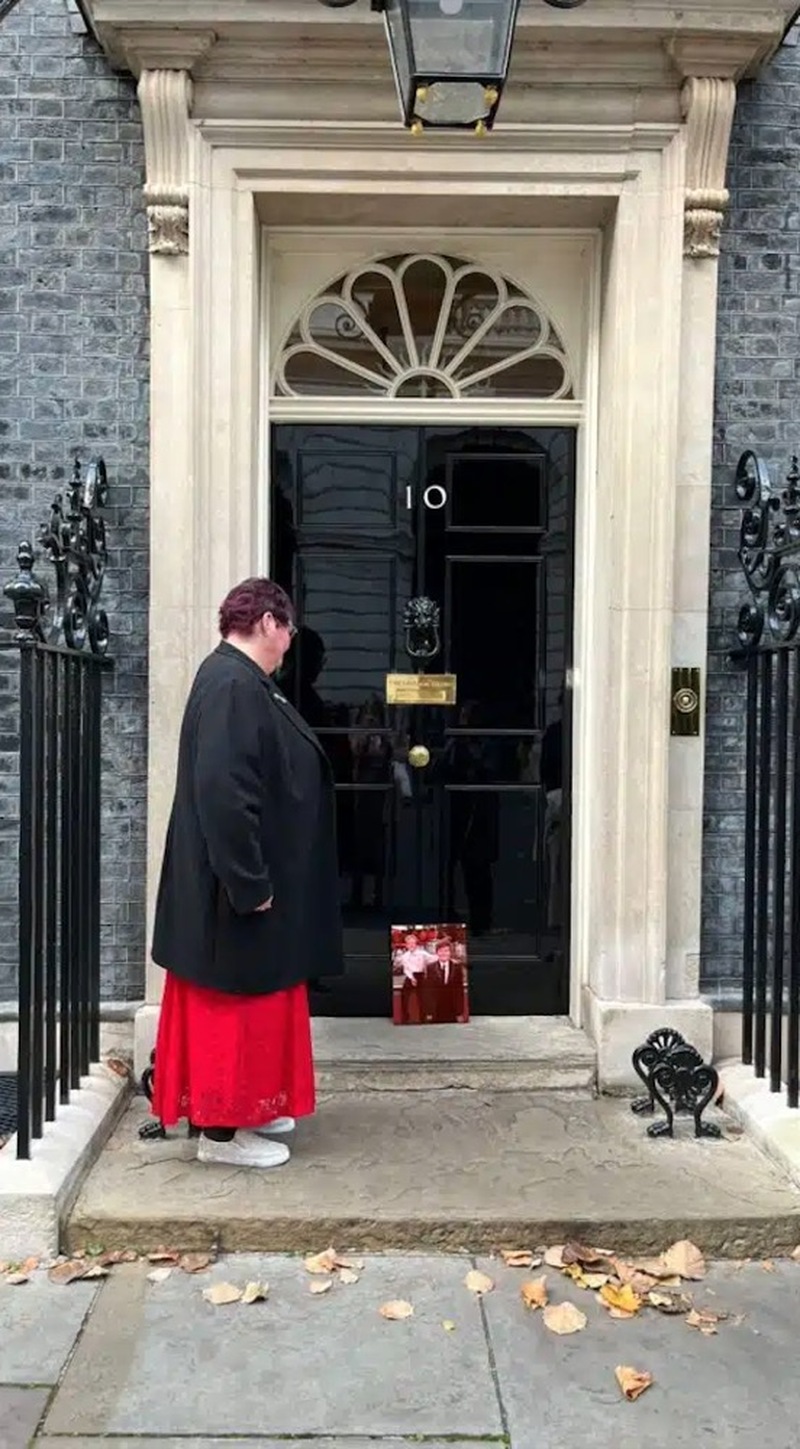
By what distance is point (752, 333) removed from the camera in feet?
16.1

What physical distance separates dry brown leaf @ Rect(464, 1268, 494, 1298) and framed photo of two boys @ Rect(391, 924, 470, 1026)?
159cm

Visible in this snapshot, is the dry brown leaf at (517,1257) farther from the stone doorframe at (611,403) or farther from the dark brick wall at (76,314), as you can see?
the dark brick wall at (76,314)

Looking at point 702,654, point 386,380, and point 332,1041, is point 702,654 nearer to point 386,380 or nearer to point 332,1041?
point 386,380

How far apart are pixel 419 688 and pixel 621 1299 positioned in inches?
96.2

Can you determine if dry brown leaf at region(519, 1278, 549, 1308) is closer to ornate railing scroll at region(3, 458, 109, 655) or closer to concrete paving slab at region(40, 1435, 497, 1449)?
concrete paving slab at region(40, 1435, 497, 1449)

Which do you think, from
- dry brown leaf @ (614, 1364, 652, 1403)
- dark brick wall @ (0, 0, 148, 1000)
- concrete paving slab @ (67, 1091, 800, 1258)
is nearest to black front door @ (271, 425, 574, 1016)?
dark brick wall @ (0, 0, 148, 1000)

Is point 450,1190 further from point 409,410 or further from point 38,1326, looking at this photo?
point 409,410

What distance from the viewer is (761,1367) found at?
3.16 m

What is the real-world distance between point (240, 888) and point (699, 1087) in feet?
5.78

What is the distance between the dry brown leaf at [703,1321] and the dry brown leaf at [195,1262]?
1.31 metres

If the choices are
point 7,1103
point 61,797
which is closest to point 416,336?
point 61,797

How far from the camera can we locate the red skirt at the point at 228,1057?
3.89m

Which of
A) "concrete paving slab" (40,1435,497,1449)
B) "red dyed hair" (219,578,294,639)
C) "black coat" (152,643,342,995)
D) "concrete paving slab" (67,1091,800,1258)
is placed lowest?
"concrete paving slab" (40,1435,497,1449)

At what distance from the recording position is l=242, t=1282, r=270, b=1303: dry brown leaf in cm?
341
